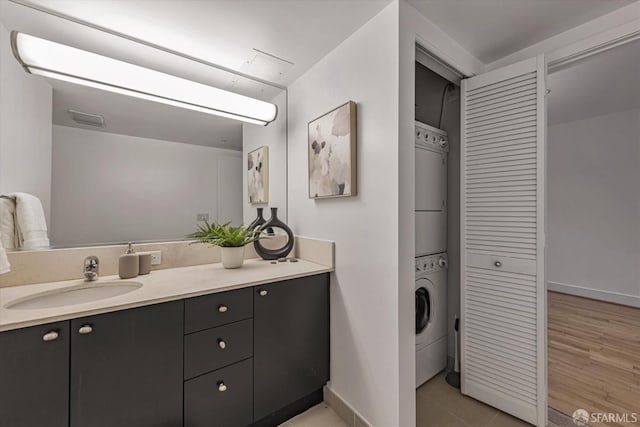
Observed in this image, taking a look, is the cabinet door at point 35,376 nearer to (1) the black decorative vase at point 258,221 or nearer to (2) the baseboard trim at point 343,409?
(1) the black decorative vase at point 258,221

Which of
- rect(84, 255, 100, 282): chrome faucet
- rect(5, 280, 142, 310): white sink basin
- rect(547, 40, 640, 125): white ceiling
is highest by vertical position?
rect(547, 40, 640, 125): white ceiling

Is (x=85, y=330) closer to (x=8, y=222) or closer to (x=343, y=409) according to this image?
(x=8, y=222)

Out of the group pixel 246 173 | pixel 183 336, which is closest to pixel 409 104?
pixel 246 173

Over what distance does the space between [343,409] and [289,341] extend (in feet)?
1.76

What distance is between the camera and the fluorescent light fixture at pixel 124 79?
3.83 ft

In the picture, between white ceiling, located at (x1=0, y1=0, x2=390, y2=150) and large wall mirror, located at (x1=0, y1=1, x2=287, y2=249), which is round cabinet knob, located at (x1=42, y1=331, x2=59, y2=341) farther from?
white ceiling, located at (x1=0, y1=0, x2=390, y2=150)

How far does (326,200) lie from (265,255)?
1.93 feet

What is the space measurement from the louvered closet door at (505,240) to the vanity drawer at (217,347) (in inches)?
55.5

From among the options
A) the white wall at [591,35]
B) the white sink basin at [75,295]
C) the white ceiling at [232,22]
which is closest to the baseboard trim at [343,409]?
the white sink basin at [75,295]

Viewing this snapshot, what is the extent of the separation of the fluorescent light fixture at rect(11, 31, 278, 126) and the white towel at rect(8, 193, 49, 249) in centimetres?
60

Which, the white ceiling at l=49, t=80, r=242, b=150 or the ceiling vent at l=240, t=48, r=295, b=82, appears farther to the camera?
the ceiling vent at l=240, t=48, r=295, b=82

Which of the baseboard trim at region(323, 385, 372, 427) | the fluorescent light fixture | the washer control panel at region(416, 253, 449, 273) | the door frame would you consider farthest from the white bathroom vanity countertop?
the door frame

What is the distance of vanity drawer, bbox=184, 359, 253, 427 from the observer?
1178 mm

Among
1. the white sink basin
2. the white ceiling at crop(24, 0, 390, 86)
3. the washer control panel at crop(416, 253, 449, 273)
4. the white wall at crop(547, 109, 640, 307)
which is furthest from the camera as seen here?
the white wall at crop(547, 109, 640, 307)
